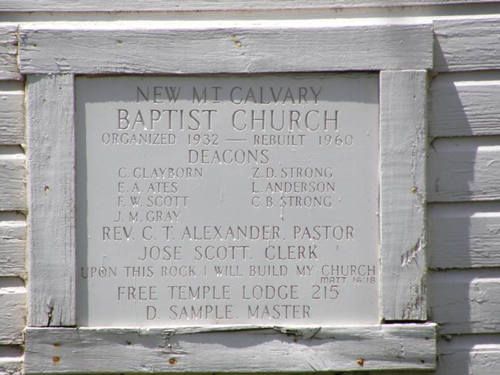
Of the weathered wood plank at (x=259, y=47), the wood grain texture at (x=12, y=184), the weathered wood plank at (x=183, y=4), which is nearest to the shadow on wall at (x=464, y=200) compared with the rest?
the weathered wood plank at (x=259, y=47)

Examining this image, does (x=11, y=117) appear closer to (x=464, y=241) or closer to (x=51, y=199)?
(x=51, y=199)

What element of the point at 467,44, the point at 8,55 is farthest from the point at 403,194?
the point at 8,55

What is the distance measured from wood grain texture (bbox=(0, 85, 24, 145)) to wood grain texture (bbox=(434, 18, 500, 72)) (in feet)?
5.35

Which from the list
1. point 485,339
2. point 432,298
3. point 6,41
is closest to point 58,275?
point 6,41

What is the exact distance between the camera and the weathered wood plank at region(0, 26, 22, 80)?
307 centimetres

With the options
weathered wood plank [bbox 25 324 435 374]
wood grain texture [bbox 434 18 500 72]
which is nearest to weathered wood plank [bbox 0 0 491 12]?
wood grain texture [bbox 434 18 500 72]

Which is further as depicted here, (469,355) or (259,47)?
(469,355)

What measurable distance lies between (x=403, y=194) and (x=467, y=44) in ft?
2.09

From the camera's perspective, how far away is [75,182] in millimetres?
3055

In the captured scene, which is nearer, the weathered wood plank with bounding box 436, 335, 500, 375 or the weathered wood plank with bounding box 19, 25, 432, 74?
the weathered wood plank with bounding box 19, 25, 432, 74

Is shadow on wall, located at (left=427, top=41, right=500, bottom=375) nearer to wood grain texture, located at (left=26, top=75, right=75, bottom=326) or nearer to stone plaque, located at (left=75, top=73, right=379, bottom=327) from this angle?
stone plaque, located at (left=75, top=73, right=379, bottom=327)

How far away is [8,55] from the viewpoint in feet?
10.1

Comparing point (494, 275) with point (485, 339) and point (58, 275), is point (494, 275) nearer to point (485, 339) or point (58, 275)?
point (485, 339)

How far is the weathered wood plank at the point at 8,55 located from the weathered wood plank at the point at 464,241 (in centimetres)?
172
